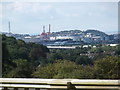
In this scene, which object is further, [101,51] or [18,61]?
[101,51]

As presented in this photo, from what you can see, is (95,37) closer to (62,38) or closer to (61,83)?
(62,38)

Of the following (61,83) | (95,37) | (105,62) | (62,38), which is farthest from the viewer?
(62,38)

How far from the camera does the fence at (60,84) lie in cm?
275

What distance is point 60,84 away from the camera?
296 cm

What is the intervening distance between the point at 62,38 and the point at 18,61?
136cm

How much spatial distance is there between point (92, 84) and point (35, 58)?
6431 mm

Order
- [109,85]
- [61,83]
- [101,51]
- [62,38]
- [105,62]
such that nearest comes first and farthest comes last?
1. [109,85]
2. [61,83]
3. [105,62]
4. [62,38]
5. [101,51]

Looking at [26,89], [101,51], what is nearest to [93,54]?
[101,51]

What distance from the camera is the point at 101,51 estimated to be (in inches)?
Result: 334

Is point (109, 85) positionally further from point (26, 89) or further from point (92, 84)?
point (26, 89)

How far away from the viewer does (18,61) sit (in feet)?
25.2

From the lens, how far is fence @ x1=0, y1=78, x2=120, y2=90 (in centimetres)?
275

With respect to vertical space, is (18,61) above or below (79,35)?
below

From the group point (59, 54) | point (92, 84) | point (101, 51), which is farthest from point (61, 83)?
point (59, 54)
